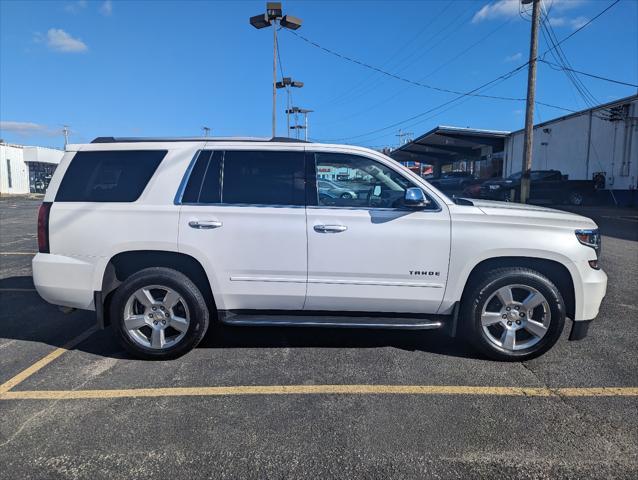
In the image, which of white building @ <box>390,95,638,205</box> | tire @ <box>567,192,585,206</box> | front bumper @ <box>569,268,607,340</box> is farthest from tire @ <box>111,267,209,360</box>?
white building @ <box>390,95,638,205</box>

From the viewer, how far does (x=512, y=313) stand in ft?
13.4

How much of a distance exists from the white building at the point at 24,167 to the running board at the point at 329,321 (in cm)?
4749

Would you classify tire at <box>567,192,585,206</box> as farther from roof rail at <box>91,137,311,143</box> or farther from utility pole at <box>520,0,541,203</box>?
roof rail at <box>91,137,311,143</box>

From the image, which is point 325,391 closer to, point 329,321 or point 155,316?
point 329,321

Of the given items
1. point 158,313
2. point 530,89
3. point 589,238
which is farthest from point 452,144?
point 158,313

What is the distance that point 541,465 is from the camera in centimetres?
271

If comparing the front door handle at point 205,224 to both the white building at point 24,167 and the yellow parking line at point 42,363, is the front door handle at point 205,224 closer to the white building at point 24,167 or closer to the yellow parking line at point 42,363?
the yellow parking line at point 42,363

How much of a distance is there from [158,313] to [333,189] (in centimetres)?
190

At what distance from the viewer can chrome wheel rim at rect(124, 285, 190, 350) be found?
408cm

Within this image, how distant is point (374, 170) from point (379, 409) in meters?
2.07

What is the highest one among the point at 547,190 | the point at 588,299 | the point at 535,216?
the point at 547,190

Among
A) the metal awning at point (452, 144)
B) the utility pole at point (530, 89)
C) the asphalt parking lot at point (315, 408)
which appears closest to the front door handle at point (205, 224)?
the asphalt parking lot at point (315, 408)

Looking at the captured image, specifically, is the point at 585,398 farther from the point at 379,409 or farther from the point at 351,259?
the point at 351,259

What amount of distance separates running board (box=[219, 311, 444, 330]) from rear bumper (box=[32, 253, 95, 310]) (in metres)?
1.20
